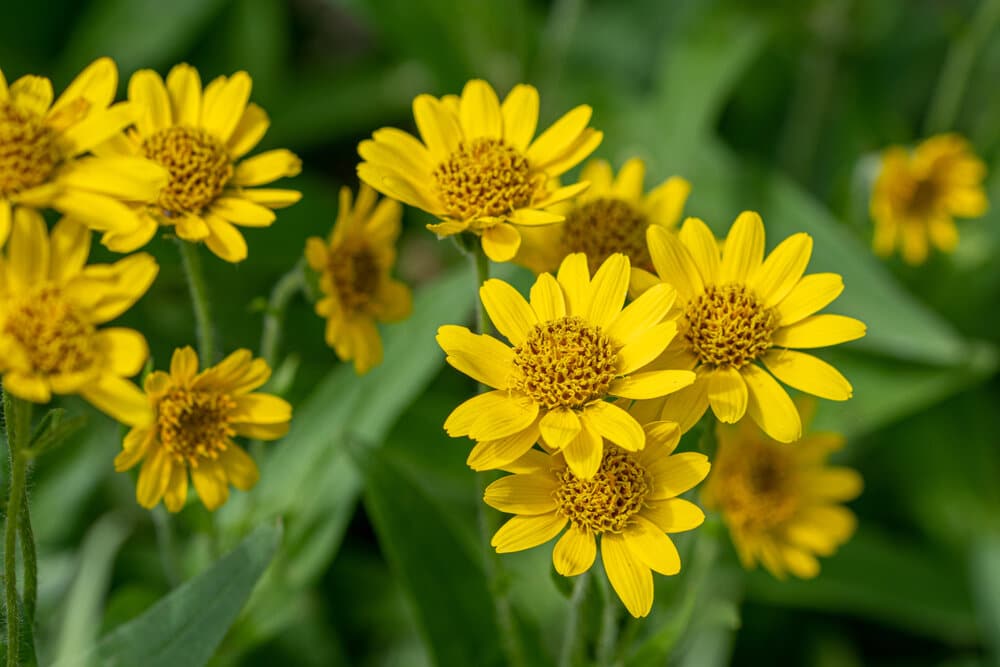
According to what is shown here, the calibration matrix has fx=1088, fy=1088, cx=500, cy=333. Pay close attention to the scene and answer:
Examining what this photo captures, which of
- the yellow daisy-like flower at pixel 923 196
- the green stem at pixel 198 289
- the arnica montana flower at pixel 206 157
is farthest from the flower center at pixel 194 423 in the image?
the yellow daisy-like flower at pixel 923 196

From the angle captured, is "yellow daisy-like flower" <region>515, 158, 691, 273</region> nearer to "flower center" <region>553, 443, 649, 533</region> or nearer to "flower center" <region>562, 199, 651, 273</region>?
"flower center" <region>562, 199, 651, 273</region>

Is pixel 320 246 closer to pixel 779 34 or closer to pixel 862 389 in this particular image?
pixel 862 389

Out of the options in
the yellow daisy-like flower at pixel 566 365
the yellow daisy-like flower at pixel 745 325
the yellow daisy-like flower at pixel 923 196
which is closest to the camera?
the yellow daisy-like flower at pixel 566 365

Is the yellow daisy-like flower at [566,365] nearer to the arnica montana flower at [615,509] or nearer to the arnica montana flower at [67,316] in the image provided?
the arnica montana flower at [615,509]

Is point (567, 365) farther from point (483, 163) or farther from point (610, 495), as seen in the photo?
point (483, 163)

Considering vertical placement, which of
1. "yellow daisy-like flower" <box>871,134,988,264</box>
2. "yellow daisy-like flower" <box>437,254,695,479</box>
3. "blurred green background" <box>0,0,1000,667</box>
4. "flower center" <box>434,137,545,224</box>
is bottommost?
"blurred green background" <box>0,0,1000,667</box>

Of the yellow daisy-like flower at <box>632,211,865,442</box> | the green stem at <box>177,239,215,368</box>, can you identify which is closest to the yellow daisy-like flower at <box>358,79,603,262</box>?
the yellow daisy-like flower at <box>632,211,865,442</box>
